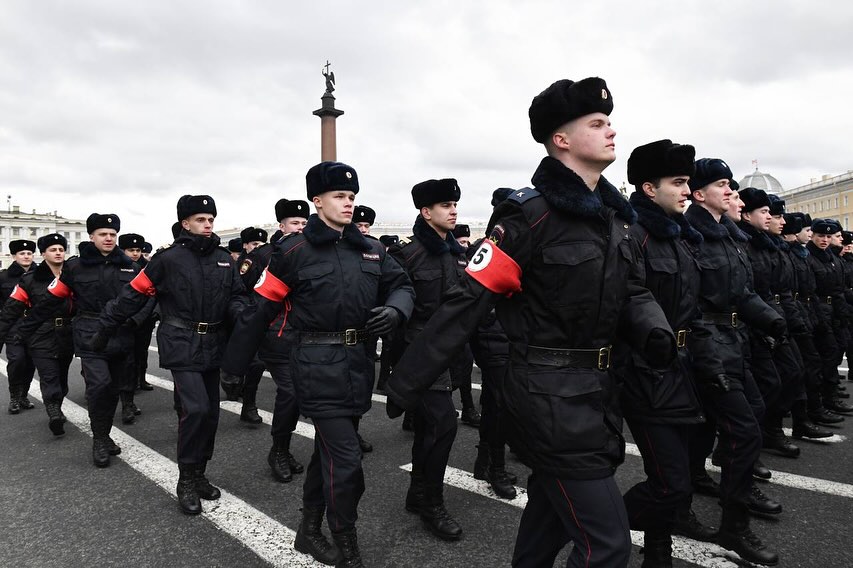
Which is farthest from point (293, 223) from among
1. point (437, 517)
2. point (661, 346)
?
point (661, 346)

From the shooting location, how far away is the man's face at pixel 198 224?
16.8 feet

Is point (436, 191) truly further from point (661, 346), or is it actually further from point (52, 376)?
point (52, 376)

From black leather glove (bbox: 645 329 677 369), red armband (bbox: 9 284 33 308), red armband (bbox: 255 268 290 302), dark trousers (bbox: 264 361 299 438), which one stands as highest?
red armband (bbox: 255 268 290 302)

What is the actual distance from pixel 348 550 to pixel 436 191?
279 centimetres

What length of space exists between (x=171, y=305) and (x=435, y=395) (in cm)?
237

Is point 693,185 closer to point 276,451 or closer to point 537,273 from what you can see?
point 537,273

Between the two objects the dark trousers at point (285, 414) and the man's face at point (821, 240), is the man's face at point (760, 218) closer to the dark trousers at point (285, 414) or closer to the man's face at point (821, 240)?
the man's face at point (821, 240)

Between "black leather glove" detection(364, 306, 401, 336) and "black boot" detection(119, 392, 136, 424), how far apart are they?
5021mm

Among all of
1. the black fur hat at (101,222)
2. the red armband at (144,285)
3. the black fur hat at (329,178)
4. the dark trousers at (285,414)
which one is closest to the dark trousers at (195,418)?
the dark trousers at (285,414)

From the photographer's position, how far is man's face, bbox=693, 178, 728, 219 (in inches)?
168

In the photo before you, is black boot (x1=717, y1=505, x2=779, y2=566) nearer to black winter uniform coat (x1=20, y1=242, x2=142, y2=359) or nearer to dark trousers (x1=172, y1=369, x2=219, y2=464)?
dark trousers (x1=172, y1=369, x2=219, y2=464)

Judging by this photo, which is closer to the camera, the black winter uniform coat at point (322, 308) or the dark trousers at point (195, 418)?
the black winter uniform coat at point (322, 308)

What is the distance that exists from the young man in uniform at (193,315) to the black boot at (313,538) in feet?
3.87

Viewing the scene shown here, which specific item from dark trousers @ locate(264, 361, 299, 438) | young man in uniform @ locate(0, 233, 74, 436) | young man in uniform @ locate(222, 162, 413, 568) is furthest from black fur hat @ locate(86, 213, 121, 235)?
young man in uniform @ locate(222, 162, 413, 568)
